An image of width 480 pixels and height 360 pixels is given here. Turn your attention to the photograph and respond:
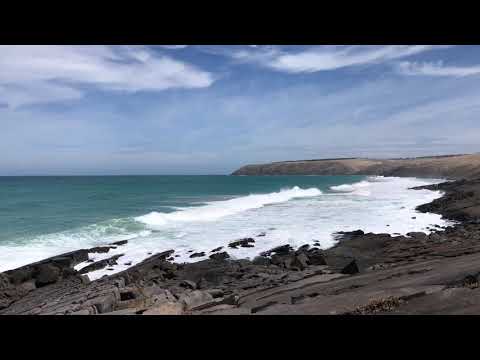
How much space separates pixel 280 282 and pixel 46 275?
10968 millimetres

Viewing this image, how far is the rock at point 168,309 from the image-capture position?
7.53m

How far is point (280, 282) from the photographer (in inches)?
460

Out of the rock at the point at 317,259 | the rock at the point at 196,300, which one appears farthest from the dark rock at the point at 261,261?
the rock at the point at 196,300

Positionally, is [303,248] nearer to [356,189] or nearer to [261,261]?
[261,261]

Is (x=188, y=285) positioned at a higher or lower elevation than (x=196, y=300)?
lower

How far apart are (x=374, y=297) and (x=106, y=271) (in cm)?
1356

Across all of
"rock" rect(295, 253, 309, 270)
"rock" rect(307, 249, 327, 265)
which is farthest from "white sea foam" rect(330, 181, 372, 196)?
"rock" rect(295, 253, 309, 270)

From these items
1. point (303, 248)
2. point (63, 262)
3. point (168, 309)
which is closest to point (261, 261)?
point (303, 248)

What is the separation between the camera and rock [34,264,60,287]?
46.2ft

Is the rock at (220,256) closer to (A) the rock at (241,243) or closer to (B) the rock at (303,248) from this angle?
(A) the rock at (241,243)

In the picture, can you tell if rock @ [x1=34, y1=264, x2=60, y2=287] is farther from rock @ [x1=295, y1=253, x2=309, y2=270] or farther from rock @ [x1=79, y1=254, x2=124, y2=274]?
rock @ [x1=295, y1=253, x2=309, y2=270]

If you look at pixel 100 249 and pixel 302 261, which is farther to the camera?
pixel 100 249
